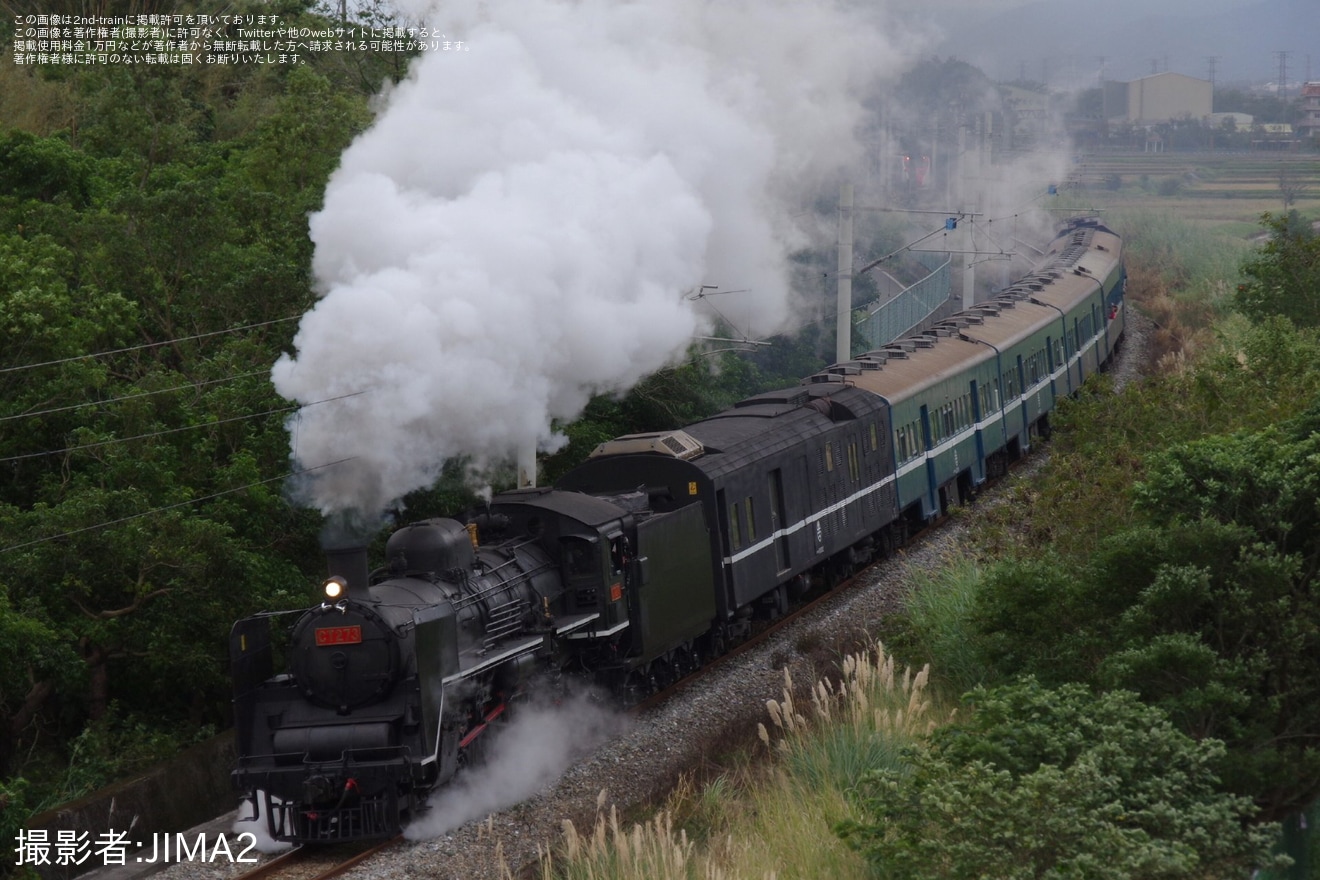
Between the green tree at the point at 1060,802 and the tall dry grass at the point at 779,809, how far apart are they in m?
0.79

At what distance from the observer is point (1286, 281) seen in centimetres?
2962

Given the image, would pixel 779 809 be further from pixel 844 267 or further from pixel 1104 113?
pixel 1104 113

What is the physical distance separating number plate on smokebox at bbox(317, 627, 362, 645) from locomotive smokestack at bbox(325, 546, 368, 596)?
0.31 meters

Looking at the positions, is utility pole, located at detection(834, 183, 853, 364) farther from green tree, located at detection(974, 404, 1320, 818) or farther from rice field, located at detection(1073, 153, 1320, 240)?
rice field, located at detection(1073, 153, 1320, 240)

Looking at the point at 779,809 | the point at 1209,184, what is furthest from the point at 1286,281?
the point at 1209,184

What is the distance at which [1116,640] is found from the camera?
10297 millimetres

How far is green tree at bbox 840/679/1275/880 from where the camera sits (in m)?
7.59

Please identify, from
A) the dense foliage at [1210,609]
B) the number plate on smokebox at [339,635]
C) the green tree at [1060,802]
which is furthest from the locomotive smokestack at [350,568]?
the dense foliage at [1210,609]

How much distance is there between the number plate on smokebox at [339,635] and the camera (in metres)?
11.6

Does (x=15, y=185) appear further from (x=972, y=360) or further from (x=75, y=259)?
(x=972, y=360)

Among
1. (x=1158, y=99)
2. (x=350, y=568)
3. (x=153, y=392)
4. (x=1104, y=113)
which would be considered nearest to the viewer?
(x=350, y=568)

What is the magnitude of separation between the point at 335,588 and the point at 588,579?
10.5 feet

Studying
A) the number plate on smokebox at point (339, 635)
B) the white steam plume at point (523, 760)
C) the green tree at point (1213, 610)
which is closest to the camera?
the green tree at point (1213, 610)

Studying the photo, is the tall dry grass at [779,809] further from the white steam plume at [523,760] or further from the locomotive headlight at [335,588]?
the locomotive headlight at [335,588]
